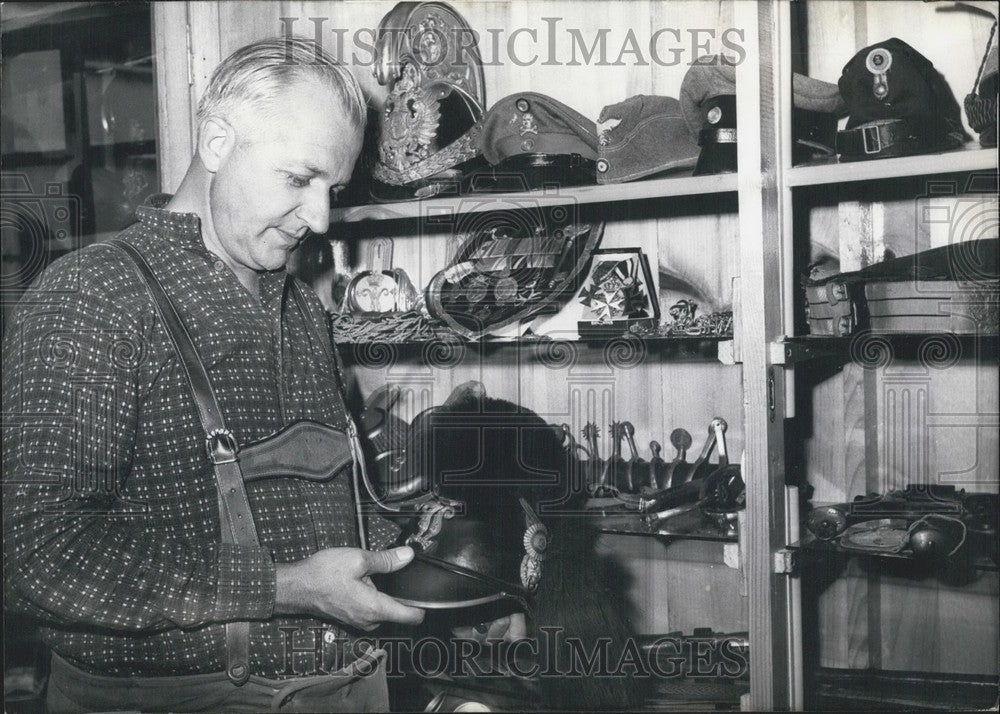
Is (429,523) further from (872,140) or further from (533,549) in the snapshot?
(872,140)

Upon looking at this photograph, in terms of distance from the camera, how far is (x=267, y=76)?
1085mm

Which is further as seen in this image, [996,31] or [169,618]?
[996,31]

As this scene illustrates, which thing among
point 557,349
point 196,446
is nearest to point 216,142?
point 196,446

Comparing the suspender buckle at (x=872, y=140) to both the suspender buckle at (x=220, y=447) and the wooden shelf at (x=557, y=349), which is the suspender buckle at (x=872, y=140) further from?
the suspender buckle at (x=220, y=447)

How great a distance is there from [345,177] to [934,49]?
95cm

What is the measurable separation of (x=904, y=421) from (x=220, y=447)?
1086 mm

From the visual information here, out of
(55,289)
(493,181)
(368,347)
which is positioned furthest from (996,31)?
(55,289)

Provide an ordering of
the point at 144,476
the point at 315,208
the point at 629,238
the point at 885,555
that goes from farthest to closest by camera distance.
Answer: the point at 629,238
the point at 885,555
the point at 315,208
the point at 144,476

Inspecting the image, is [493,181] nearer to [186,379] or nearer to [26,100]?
[186,379]

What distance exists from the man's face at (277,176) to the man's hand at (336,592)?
373 millimetres

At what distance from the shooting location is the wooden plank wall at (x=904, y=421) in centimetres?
142

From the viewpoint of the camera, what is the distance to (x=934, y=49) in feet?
4.62

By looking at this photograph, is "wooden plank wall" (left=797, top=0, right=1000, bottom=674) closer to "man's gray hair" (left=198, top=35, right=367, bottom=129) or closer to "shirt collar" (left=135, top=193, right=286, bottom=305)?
"man's gray hair" (left=198, top=35, right=367, bottom=129)

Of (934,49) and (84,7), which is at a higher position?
(84,7)
